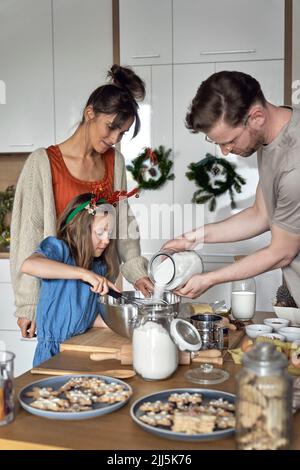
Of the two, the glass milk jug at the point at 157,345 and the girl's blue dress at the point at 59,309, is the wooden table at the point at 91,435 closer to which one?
the glass milk jug at the point at 157,345

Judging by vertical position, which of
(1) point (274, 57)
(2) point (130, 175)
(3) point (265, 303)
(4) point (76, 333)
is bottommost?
(3) point (265, 303)

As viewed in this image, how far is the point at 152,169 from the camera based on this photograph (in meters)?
3.47

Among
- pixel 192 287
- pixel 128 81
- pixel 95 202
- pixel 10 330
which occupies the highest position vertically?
pixel 128 81

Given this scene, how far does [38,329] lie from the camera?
1833 mm

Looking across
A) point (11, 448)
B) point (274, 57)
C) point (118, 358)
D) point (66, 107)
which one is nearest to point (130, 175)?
point (66, 107)

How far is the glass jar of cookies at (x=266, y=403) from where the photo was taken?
3.04ft

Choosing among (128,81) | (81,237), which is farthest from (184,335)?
(128,81)

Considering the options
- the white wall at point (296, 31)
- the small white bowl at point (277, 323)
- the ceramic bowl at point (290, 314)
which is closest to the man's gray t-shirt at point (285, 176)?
the ceramic bowl at point (290, 314)

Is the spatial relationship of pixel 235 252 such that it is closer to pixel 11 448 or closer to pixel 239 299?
pixel 239 299

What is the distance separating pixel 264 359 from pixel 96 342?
2.56ft

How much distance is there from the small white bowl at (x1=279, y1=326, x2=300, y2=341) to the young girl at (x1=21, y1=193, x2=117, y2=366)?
51cm

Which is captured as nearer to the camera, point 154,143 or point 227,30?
point 227,30

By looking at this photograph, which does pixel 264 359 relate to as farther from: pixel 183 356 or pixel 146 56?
pixel 146 56
